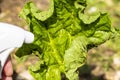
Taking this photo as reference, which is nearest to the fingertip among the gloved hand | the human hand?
the human hand

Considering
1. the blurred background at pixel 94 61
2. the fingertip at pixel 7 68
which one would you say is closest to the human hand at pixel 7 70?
the fingertip at pixel 7 68

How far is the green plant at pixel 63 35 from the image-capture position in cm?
266

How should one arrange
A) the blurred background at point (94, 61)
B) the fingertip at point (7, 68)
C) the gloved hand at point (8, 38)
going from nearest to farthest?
1. the gloved hand at point (8, 38)
2. the fingertip at point (7, 68)
3. the blurred background at point (94, 61)

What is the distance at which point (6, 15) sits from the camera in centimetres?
407

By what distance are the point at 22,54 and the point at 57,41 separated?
230mm

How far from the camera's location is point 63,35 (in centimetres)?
282

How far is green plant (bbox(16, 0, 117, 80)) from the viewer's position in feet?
8.72

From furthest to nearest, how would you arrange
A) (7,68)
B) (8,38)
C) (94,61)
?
(94,61), (7,68), (8,38)

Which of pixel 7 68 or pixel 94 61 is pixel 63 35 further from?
pixel 94 61

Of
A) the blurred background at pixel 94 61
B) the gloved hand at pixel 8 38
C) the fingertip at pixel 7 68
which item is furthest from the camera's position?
the blurred background at pixel 94 61

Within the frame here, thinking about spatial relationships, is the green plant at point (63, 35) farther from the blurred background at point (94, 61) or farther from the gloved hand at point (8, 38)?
the blurred background at point (94, 61)

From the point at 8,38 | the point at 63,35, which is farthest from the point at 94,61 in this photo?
the point at 8,38

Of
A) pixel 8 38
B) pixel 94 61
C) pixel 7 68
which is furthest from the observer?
pixel 94 61

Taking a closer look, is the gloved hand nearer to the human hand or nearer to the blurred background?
the human hand
